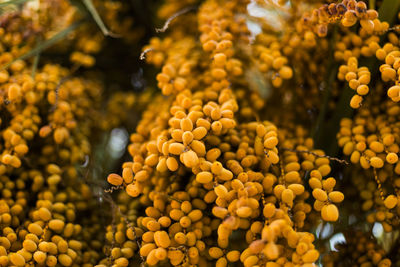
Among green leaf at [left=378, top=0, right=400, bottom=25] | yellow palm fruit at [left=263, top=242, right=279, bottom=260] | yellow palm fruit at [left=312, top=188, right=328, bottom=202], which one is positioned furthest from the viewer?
green leaf at [left=378, top=0, right=400, bottom=25]

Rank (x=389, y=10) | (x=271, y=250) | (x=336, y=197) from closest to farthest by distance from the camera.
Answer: (x=271, y=250)
(x=336, y=197)
(x=389, y=10)

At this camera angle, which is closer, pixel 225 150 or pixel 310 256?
pixel 310 256

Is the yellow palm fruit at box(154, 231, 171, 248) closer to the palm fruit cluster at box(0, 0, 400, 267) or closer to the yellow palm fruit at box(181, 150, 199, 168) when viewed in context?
the palm fruit cluster at box(0, 0, 400, 267)

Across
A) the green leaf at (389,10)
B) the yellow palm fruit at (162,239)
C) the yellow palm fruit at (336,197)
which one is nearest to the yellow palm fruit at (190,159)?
the yellow palm fruit at (162,239)

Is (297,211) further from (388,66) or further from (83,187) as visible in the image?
(83,187)

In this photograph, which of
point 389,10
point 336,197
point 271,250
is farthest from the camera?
point 389,10

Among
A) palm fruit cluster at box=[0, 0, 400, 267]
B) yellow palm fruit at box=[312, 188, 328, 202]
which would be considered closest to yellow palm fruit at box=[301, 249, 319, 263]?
palm fruit cluster at box=[0, 0, 400, 267]

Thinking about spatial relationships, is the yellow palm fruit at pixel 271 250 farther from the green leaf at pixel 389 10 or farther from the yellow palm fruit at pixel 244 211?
the green leaf at pixel 389 10

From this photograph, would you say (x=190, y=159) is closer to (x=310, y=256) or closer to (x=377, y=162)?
(x=310, y=256)

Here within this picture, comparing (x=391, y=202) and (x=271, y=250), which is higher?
(x=271, y=250)

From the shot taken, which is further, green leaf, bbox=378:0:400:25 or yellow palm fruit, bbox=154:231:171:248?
green leaf, bbox=378:0:400:25

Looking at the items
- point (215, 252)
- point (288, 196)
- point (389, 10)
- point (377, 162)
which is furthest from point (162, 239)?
point (389, 10)
